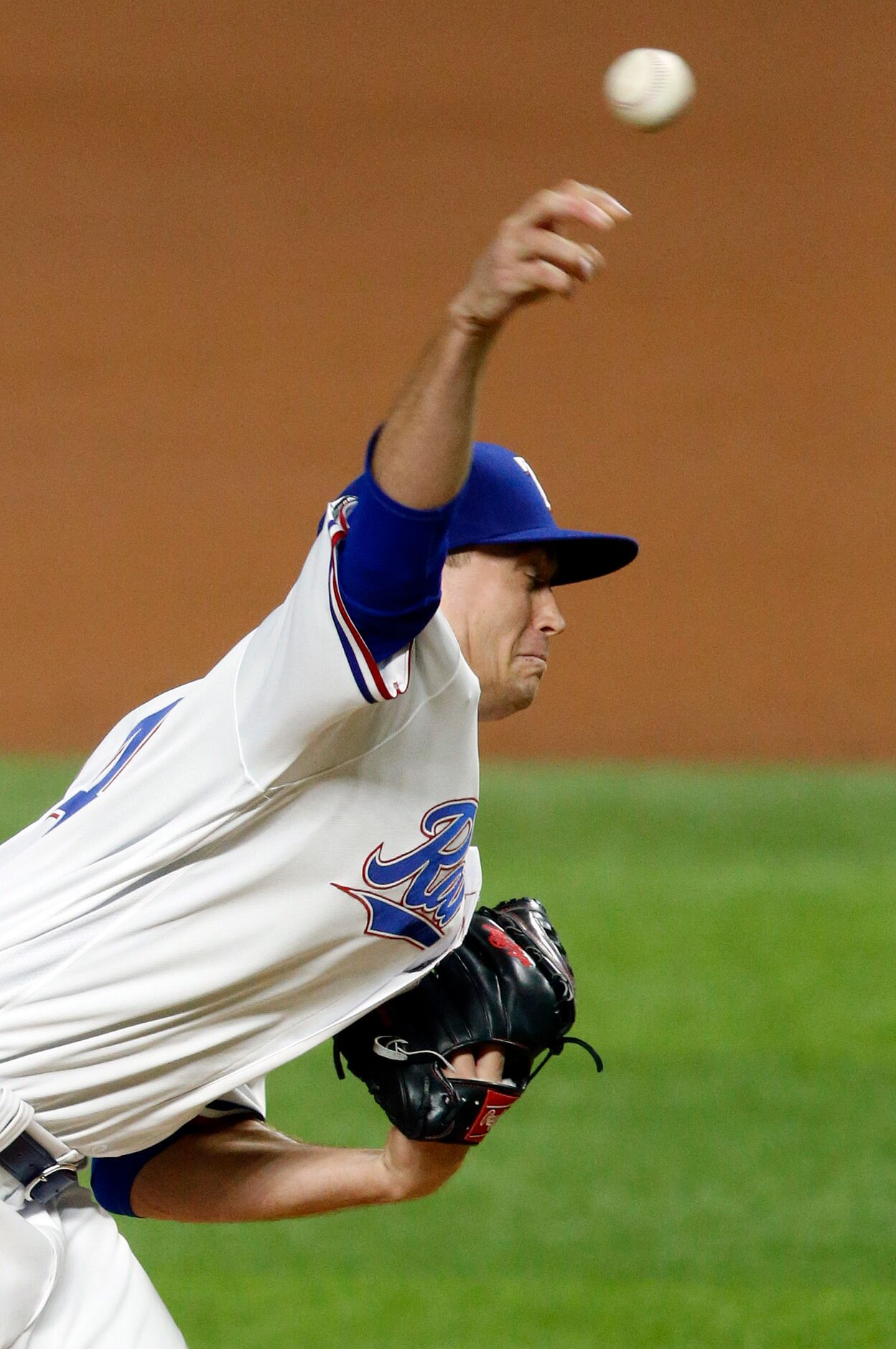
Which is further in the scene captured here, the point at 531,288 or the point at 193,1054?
the point at 193,1054

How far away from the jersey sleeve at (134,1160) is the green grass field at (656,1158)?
A: 188 centimetres

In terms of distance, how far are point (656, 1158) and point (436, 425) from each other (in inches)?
171

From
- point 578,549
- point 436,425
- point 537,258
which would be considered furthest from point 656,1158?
point 537,258

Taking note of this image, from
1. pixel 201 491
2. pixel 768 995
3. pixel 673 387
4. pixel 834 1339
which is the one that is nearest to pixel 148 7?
pixel 201 491

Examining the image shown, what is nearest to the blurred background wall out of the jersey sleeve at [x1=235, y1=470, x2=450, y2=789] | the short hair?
the short hair

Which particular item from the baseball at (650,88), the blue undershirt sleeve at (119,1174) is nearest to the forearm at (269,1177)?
the blue undershirt sleeve at (119,1174)

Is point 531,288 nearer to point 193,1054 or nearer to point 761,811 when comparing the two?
point 193,1054

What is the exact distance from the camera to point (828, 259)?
41.0ft

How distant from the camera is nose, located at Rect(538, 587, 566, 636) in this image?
2365 mm

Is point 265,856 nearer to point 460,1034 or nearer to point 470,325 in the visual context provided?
point 460,1034

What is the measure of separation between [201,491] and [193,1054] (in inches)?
417

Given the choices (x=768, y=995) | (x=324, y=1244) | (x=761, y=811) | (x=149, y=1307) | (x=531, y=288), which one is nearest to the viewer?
(x=531, y=288)

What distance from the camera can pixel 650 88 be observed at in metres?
2.36

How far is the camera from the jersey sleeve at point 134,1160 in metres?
2.60
